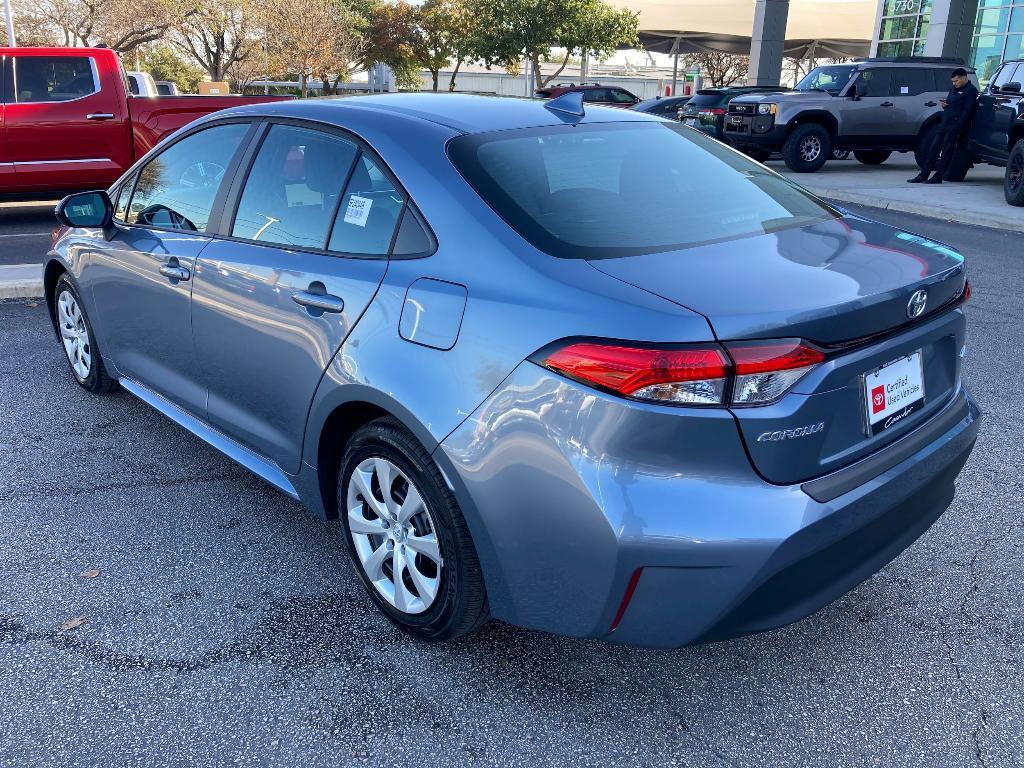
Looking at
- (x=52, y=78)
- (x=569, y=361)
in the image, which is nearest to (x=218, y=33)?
(x=52, y=78)

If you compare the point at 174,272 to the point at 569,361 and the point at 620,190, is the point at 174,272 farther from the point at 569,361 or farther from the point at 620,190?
the point at 569,361

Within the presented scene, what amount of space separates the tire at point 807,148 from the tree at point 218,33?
87.5 ft

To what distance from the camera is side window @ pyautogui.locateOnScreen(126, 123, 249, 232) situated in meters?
3.53

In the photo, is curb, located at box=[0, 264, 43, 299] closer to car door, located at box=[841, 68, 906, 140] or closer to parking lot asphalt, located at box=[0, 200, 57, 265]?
parking lot asphalt, located at box=[0, 200, 57, 265]

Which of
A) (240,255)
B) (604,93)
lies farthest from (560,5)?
(240,255)

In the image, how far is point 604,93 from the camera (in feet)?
77.8

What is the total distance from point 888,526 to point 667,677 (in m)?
0.79

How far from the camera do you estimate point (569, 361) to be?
7.03 ft

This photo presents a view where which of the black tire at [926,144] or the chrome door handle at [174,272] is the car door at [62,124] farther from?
the black tire at [926,144]

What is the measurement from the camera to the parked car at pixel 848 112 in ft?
53.8

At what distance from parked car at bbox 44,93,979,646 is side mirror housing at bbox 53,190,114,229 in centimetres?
91

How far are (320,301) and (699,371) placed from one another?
51.1 inches

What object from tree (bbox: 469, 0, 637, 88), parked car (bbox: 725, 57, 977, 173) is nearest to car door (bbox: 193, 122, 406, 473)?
parked car (bbox: 725, 57, 977, 173)

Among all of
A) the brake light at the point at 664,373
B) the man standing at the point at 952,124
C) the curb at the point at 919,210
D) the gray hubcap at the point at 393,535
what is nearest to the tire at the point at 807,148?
the man standing at the point at 952,124
